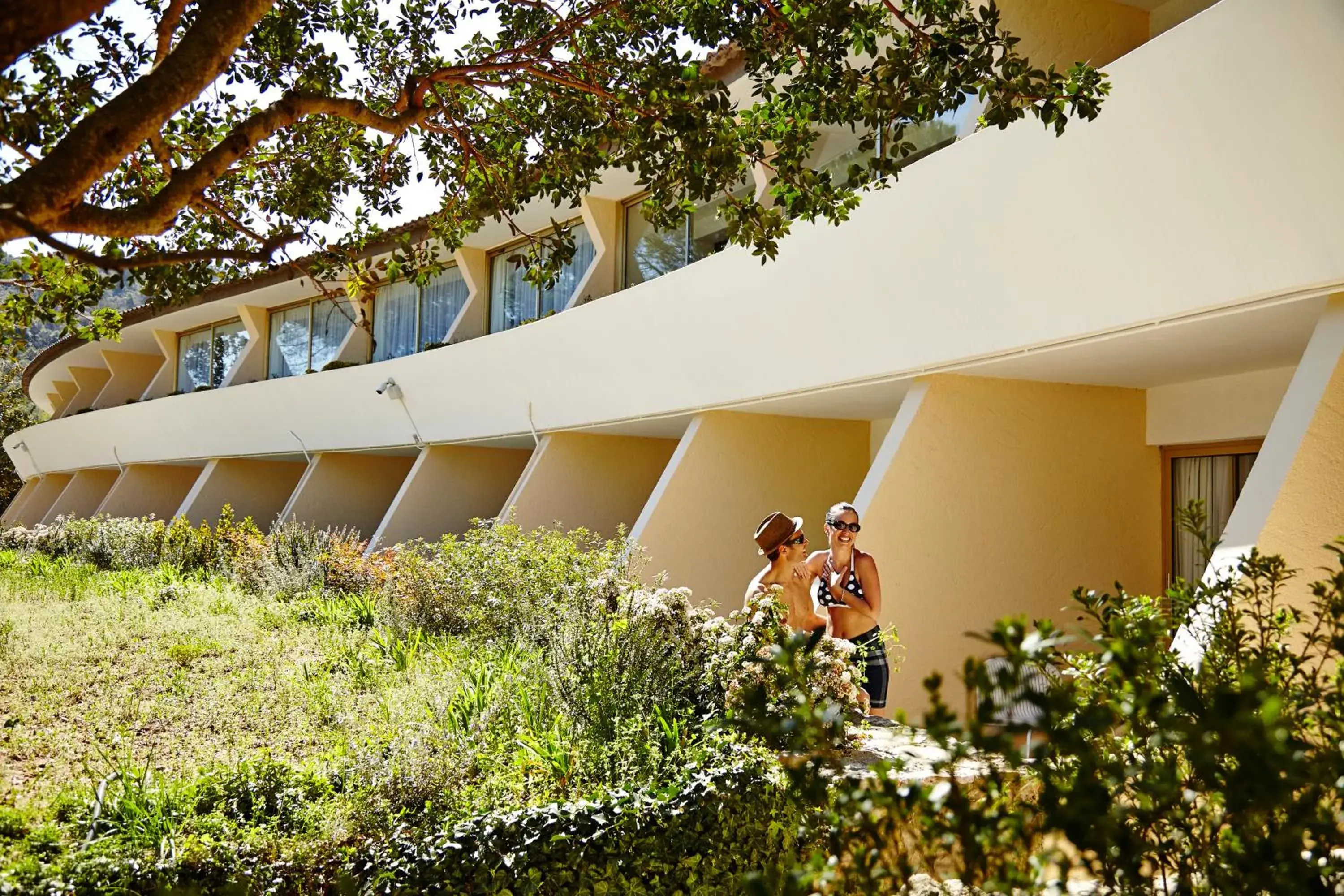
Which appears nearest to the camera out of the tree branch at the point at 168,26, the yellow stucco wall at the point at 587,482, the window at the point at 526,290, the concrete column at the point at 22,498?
the tree branch at the point at 168,26

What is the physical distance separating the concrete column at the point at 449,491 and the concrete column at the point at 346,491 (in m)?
2.76

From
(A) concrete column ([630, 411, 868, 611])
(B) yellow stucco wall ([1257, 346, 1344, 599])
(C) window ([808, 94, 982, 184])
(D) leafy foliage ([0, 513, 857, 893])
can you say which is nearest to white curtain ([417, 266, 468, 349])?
(A) concrete column ([630, 411, 868, 611])

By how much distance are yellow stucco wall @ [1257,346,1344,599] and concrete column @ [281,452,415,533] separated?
17.6m

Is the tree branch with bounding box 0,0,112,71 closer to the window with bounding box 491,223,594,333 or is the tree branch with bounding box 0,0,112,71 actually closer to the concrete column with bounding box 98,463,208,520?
the window with bounding box 491,223,594,333

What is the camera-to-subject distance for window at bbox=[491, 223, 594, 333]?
15.6 m

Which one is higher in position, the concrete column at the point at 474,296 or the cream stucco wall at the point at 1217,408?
the concrete column at the point at 474,296

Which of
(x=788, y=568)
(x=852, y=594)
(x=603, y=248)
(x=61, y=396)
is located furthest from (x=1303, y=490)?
(x=61, y=396)

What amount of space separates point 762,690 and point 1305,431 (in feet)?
16.8

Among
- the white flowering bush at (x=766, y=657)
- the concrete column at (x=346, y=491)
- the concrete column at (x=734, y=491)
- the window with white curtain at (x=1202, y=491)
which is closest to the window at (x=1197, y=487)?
the window with white curtain at (x=1202, y=491)

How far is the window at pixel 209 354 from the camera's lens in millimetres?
25375

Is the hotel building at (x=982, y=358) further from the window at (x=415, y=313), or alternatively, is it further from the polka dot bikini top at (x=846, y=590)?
the polka dot bikini top at (x=846, y=590)

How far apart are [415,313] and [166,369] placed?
38.7 feet

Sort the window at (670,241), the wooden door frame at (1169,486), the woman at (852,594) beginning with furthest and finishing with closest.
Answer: the window at (670,241)
the wooden door frame at (1169,486)
the woman at (852,594)

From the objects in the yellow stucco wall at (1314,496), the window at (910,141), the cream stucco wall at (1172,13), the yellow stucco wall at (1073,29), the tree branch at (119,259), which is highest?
the cream stucco wall at (1172,13)
